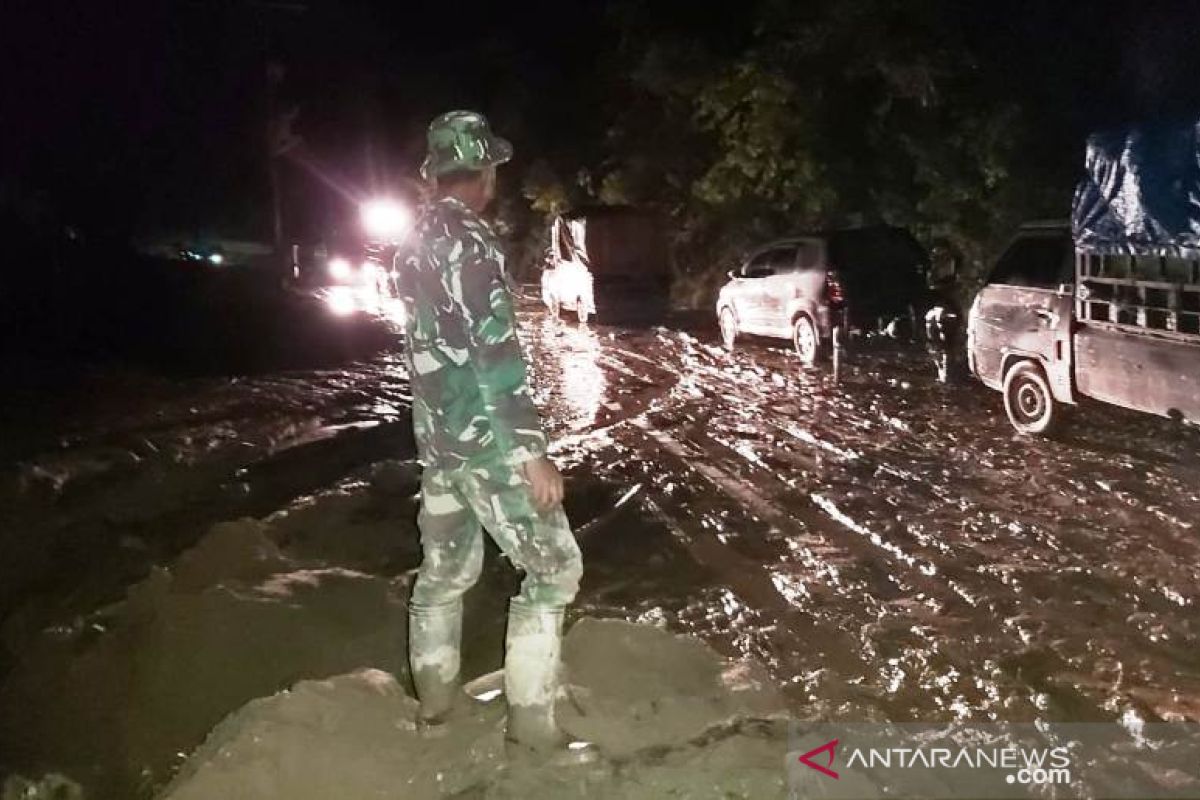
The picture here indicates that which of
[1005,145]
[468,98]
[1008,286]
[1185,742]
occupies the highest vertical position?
[468,98]

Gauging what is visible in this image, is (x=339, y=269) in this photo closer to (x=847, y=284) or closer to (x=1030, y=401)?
(x=847, y=284)

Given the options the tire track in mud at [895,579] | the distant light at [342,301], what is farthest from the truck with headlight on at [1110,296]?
the distant light at [342,301]

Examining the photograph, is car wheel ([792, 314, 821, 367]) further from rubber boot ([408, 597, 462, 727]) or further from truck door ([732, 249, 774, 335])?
rubber boot ([408, 597, 462, 727])

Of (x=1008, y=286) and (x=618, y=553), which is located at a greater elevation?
(x=1008, y=286)

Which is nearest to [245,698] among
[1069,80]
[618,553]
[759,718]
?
[759,718]

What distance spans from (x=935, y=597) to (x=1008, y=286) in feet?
16.1

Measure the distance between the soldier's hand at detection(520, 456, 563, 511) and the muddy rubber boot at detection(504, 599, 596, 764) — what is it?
1.30 ft

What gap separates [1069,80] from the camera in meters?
15.9

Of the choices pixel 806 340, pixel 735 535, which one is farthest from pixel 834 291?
pixel 735 535

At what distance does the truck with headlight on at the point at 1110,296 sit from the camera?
820cm

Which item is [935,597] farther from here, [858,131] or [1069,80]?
[858,131]

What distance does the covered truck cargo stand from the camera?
8.26m

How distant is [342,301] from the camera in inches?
1161

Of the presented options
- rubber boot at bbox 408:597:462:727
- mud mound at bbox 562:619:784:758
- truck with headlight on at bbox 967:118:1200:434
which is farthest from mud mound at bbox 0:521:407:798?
truck with headlight on at bbox 967:118:1200:434
